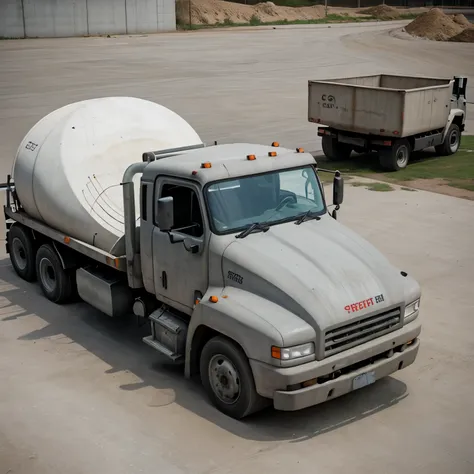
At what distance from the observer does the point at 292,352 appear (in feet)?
25.7

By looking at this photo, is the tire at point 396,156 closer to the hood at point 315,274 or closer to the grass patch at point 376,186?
the grass patch at point 376,186

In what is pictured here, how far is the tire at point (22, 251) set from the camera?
41.1ft

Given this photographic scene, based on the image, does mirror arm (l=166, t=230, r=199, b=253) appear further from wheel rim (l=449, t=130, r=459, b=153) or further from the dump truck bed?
wheel rim (l=449, t=130, r=459, b=153)

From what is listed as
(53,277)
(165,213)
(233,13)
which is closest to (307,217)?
(165,213)

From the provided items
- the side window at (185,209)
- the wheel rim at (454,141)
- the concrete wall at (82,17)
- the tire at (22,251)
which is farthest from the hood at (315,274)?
the concrete wall at (82,17)

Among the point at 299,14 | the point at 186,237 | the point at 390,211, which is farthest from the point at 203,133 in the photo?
the point at 299,14

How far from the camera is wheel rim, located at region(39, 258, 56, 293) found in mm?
11898

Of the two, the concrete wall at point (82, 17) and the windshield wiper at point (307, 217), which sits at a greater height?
the concrete wall at point (82, 17)

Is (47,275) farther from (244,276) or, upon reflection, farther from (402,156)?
(402,156)

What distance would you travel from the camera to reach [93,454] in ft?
25.8

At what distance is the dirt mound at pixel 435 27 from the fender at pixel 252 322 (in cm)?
5730

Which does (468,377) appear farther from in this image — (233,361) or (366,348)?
(233,361)

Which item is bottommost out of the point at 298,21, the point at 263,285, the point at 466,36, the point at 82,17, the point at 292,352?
the point at 292,352

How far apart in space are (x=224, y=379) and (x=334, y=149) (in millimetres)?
14203
